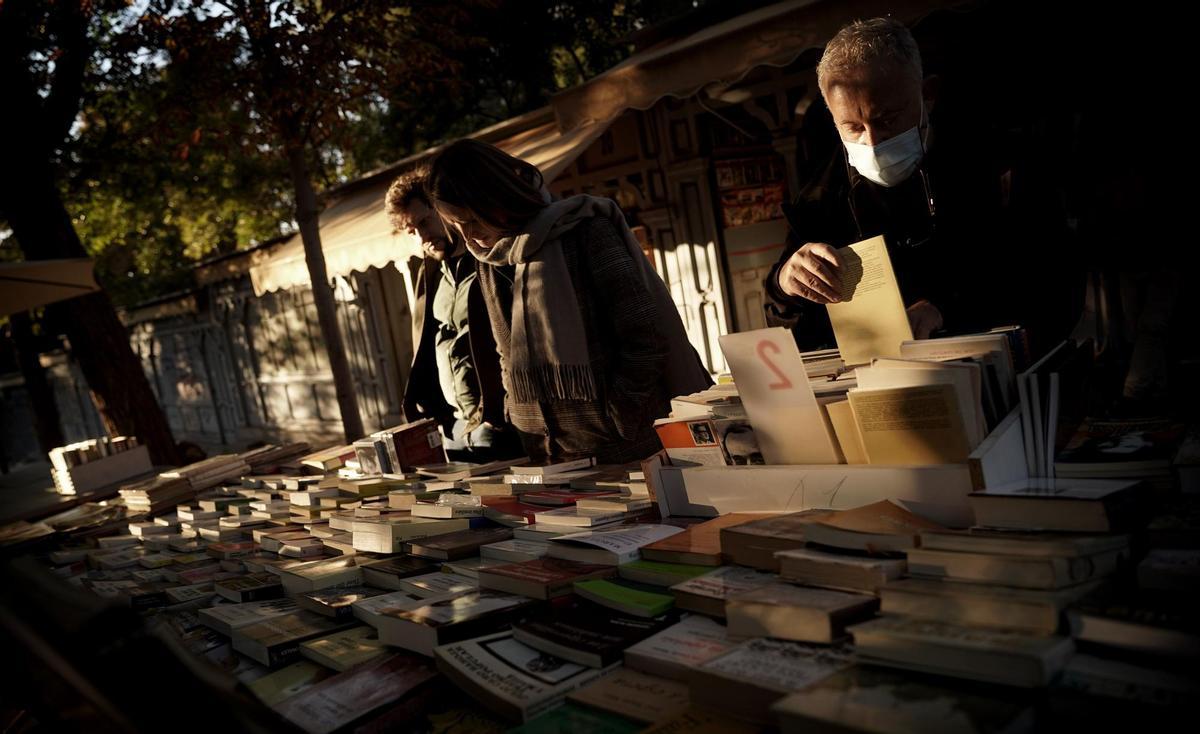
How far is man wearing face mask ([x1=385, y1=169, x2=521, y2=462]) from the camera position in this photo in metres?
3.45

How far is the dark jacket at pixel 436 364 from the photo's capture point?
343cm

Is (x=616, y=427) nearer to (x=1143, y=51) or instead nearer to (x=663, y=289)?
(x=663, y=289)

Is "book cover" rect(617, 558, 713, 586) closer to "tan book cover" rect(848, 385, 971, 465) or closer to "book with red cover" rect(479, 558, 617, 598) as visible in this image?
"book with red cover" rect(479, 558, 617, 598)

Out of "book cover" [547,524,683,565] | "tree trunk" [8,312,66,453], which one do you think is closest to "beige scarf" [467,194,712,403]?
"book cover" [547,524,683,565]

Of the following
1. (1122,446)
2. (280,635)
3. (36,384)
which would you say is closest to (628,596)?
(280,635)

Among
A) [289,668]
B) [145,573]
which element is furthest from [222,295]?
[289,668]

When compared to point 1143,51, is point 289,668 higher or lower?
lower

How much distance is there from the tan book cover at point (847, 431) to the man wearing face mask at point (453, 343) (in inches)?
77.2

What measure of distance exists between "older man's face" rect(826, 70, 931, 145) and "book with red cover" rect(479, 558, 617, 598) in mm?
1204

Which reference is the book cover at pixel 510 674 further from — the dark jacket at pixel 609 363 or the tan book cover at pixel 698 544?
the dark jacket at pixel 609 363

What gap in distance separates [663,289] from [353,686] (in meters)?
1.79

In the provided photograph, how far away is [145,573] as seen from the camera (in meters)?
2.88

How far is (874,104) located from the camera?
2057mm

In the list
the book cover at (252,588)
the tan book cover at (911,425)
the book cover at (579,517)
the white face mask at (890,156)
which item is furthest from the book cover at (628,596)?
the white face mask at (890,156)
